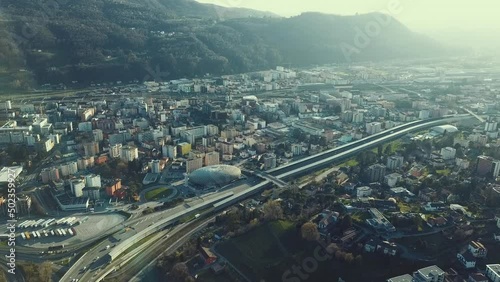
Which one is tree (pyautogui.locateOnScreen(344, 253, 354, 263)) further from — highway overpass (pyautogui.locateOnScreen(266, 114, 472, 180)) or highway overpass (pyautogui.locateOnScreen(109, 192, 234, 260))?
highway overpass (pyautogui.locateOnScreen(266, 114, 472, 180))

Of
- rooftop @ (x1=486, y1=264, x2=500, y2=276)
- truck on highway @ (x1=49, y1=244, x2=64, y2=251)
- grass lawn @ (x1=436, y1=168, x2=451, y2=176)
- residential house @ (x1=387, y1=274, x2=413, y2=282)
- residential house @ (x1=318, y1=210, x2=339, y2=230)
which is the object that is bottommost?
grass lawn @ (x1=436, y1=168, x2=451, y2=176)

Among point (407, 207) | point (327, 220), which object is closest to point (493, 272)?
point (407, 207)

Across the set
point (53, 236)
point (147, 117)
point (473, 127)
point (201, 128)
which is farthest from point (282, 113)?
point (53, 236)

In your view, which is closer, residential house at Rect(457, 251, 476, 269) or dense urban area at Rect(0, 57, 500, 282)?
residential house at Rect(457, 251, 476, 269)

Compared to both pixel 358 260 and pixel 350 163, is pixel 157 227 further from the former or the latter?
pixel 350 163

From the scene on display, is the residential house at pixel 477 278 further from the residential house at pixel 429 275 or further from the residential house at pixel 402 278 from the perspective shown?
the residential house at pixel 402 278

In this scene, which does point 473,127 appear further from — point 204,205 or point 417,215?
point 204,205

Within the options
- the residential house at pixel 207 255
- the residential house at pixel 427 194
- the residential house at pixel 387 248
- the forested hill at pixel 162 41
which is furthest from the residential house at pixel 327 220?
the forested hill at pixel 162 41

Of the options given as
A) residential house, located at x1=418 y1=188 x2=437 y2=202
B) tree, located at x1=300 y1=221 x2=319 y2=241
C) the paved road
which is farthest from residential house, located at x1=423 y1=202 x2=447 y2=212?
the paved road
